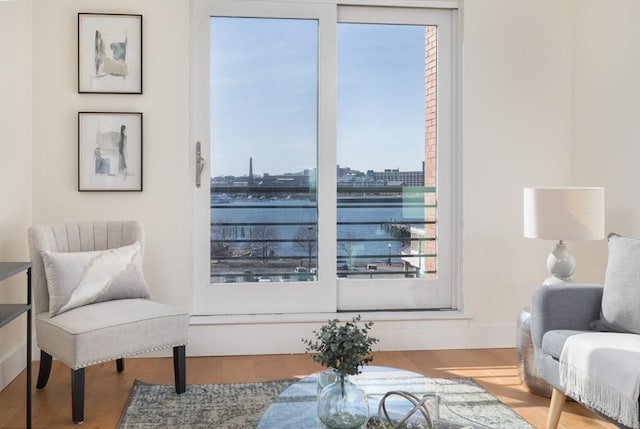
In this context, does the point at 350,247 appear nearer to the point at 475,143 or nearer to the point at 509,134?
the point at 475,143

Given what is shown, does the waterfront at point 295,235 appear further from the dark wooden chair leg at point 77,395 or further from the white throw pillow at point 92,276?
the dark wooden chair leg at point 77,395

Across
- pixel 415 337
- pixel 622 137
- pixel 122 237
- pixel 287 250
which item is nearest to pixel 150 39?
pixel 122 237

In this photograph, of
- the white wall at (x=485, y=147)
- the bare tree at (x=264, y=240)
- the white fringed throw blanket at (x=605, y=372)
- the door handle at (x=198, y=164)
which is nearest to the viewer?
the white fringed throw blanket at (x=605, y=372)

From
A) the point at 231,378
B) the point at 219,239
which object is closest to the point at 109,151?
the point at 219,239

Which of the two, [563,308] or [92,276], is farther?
→ [92,276]

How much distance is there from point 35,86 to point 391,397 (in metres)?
2.93

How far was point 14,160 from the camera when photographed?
362cm

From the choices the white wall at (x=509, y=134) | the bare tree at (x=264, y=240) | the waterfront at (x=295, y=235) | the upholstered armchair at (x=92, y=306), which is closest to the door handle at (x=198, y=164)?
the waterfront at (x=295, y=235)

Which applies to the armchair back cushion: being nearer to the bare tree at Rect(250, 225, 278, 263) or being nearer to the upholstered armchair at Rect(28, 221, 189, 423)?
the upholstered armchair at Rect(28, 221, 189, 423)

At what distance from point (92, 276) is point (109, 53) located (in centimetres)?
A: 148

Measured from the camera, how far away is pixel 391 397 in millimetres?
2264

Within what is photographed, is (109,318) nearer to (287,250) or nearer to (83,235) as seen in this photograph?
(83,235)

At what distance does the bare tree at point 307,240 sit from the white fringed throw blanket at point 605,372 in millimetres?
1947

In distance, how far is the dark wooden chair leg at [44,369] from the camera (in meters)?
3.38
